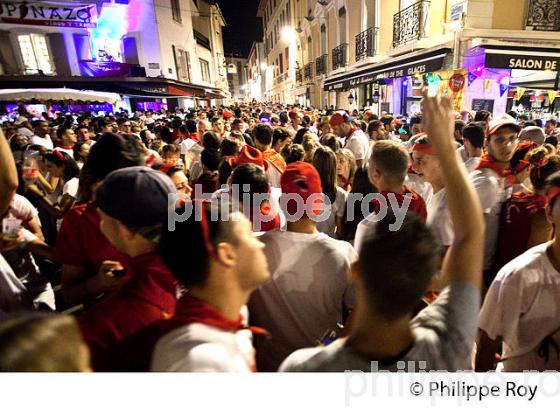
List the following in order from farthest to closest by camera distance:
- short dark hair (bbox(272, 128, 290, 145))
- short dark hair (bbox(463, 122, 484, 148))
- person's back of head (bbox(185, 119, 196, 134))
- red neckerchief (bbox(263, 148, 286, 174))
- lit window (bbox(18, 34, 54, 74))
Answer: lit window (bbox(18, 34, 54, 74)) < person's back of head (bbox(185, 119, 196, 134)) < short dark hair (bbox(272, 128, 290, 145)) < red neckerchief (bbox(263, 148, 286, 174)) < short dark hair (bbox(463, 122, 484, 148))

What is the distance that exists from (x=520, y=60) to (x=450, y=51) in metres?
1.81

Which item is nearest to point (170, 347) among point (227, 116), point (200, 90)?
point (227, 116)

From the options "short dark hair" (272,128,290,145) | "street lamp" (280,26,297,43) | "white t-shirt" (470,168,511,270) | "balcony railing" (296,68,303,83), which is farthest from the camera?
"street lamp" (280,26,297,43)

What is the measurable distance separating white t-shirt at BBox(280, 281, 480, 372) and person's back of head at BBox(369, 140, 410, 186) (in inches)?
57.2

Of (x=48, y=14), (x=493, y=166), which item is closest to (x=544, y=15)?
(x=493, y=166)

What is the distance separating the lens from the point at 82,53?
22.5 metres

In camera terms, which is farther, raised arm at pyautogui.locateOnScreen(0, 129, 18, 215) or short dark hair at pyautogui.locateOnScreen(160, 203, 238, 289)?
raised arm at pyautogui.locateOnScreen(0, 129, 18, 215)

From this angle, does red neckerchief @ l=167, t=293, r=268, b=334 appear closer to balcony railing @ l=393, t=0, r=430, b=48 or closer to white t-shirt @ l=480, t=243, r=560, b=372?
white t-shirt @ l=480, t=243, r=560, b=372

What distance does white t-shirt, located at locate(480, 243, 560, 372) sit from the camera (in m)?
1.60

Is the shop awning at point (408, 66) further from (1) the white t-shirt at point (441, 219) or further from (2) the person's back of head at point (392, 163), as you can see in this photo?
(2) the person's back of head at point (392, 163)

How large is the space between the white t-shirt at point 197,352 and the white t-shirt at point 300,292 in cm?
85

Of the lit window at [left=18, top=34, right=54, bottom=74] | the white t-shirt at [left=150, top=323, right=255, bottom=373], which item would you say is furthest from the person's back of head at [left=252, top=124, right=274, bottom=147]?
the lit window at [left=18, top=34, right=54, bottom=74]

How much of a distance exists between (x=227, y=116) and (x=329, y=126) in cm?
920

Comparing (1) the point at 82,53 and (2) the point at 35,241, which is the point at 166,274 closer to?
(2) the point at 35,241
